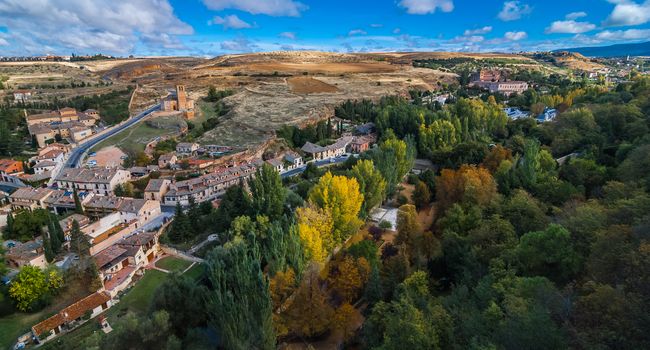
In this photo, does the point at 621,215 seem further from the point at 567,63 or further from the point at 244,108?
the point at 567,63

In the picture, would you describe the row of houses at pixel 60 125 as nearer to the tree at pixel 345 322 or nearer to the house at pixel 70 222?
the house at pixel 70 222

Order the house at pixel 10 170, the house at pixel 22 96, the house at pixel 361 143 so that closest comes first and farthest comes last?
1. the house at pixel 10 170
2. the house at pixel 361 143
3. the house at pixel 22 96

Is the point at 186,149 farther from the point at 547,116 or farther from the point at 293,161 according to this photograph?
the point at 547,116

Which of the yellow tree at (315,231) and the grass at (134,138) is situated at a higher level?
the grass at (134,138)

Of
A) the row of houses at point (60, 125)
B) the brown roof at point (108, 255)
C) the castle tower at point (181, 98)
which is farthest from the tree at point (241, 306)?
the castle tower at point (181, 98)

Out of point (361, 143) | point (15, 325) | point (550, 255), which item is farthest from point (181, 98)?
point (550, 255)

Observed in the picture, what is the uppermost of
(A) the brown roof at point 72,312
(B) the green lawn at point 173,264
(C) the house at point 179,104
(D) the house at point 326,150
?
(C) the house at point 179,104
